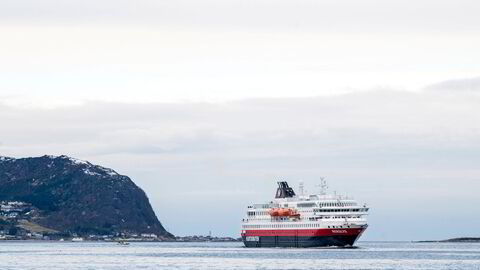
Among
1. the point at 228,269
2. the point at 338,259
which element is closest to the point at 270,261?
the point at 338,259

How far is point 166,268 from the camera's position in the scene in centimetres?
14375

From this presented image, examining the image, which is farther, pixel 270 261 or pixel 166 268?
pixel 270 261

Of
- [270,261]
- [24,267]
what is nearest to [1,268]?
[24,267]

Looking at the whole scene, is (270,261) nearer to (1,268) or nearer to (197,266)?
(197,266)

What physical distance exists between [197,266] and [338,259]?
24507mm

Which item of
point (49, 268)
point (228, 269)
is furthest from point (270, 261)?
point (49, 268)

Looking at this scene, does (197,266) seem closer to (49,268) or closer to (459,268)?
(49,268)

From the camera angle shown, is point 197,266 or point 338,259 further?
point 338,259

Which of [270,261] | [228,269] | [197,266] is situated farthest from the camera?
[270,261]

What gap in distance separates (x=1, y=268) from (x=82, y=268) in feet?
35.2

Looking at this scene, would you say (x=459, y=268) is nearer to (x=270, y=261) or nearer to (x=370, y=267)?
(x=370, y=267)

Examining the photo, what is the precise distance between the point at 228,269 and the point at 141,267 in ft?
46.1

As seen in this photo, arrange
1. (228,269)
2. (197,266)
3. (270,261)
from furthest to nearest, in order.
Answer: (270,261)
(197,266)
(228,269)

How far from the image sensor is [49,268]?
146375mm
